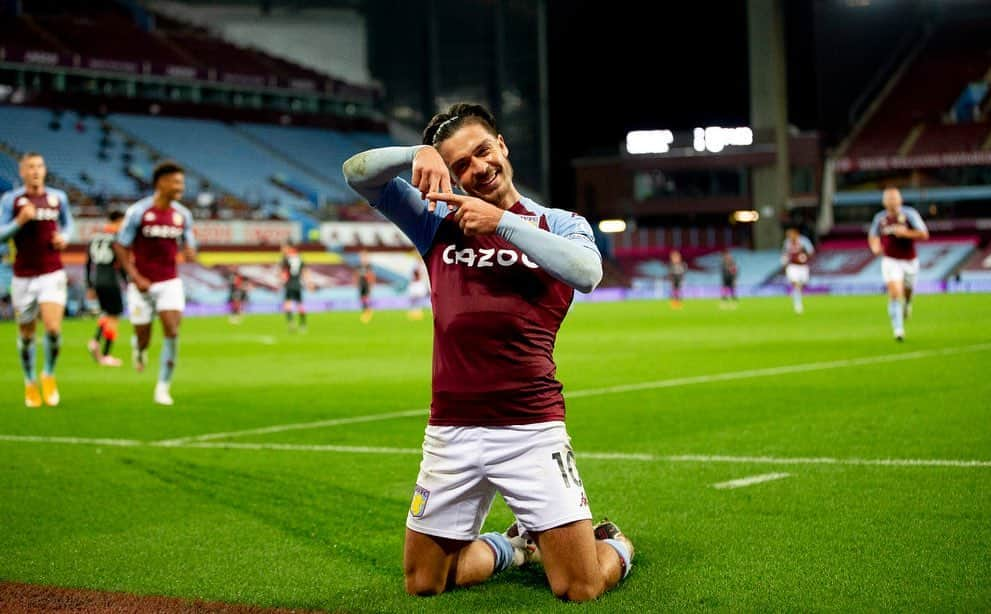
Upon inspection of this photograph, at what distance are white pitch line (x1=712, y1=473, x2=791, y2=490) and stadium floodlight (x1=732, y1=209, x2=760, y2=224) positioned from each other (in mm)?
63087

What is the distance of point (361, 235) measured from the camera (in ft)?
192

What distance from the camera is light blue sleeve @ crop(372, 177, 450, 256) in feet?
17.0

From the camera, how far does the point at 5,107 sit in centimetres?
5500

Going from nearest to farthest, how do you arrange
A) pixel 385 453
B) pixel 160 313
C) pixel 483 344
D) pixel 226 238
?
pixel 483 344
pixel 385 453
pixel 160 313
pixel 226 238

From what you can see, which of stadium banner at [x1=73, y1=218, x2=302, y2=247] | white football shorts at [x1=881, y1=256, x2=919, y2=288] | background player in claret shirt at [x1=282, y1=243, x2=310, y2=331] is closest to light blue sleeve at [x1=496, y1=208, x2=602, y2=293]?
white football shorts at [x1=881, y1=256, x2=919, y2=288]

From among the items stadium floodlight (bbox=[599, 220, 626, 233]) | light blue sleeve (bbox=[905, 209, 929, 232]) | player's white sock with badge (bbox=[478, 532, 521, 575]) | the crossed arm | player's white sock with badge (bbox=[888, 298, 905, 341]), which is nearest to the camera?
the crossed arm

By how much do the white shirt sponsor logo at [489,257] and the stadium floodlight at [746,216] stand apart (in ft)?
217

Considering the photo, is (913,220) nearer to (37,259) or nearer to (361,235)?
(37,259)

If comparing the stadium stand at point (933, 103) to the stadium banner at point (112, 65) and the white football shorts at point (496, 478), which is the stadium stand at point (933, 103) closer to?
the stadium banner at point (112, 65)

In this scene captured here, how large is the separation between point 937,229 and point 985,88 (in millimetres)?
7448

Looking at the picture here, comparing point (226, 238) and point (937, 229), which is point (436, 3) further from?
point (937, 229)

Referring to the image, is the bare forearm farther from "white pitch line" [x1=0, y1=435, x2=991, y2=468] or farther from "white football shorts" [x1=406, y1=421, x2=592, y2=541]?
"white pitch line" [x1=0, y1=435, x2=991, y2=468]

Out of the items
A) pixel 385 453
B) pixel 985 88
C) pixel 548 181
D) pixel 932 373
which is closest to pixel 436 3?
pixel 548 181

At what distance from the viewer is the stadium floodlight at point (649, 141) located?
64.0m
